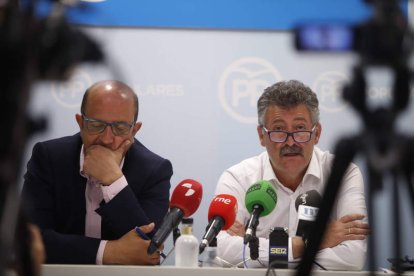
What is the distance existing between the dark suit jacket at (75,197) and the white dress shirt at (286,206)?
42 cm

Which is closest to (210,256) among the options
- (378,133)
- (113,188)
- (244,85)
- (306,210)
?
(306,210)

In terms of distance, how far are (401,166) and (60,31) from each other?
0.64 m

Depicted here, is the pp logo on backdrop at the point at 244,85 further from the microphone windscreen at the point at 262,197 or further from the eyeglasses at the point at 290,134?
the microphone windscreen at the point at 262,197

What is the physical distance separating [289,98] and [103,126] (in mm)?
1100

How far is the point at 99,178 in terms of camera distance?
A: 121 inches

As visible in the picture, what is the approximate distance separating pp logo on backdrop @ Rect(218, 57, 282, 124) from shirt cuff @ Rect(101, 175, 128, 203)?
187 cm

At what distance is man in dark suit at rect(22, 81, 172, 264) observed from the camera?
2982 mm

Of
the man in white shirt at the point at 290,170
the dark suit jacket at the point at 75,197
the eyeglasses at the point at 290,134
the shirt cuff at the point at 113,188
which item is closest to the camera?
the dark suit jacket at the point at 75,197

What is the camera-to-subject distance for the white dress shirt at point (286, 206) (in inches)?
120

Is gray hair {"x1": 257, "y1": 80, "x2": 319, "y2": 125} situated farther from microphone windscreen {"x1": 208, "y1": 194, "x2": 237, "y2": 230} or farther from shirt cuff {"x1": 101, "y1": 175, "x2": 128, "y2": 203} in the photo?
microphone windscreen {"x1": 208, "y1": 194, "x2": 237, "y2": 230}

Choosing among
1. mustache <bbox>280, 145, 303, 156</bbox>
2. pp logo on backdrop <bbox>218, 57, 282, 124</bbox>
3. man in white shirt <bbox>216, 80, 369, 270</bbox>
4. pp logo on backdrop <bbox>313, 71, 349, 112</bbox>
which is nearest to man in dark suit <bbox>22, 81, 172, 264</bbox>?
man in white shirt <bbox>216, 80, 369, 270</bbox>

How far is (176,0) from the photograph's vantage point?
15.8ft

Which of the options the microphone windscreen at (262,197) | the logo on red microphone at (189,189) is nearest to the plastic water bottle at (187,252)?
the logo on red microphone at (189,189)

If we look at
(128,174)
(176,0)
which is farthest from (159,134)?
(128,174)
